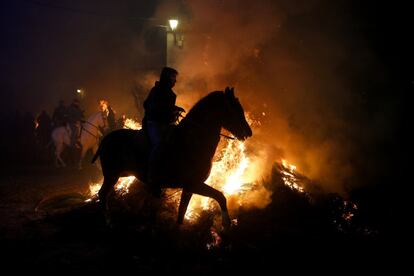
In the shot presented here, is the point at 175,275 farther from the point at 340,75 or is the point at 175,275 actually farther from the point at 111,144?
the point at 340,75

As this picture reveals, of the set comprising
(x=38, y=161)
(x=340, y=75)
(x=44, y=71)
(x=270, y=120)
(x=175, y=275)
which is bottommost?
(x=175, y=275)

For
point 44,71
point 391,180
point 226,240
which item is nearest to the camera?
point 226,240

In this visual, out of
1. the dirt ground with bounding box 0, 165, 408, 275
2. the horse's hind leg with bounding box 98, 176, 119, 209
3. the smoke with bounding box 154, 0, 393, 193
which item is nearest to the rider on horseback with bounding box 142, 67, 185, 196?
the dirt ground with bounding box 0, 165, 408, 275

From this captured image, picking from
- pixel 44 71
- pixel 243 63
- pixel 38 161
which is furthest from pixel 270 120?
pixel 44 71

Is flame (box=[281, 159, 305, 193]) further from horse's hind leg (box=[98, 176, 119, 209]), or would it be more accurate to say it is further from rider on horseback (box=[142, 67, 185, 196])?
horse's hind leg (box=[98, 176, 119, 209])

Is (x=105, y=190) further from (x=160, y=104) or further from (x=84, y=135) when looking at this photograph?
(x=84, y=135)

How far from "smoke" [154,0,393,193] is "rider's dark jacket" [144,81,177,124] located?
4.26m

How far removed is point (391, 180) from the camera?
414 inches

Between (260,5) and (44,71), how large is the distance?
110ft

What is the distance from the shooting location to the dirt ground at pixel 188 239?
595cm

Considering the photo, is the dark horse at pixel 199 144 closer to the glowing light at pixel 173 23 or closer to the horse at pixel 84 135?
the horse at pixel 84 135

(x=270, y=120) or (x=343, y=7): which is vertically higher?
(x=343, y=7)

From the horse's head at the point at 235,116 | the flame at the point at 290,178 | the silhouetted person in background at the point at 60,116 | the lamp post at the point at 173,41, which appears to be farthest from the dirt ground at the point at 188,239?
the lamp post at the point at 173,41

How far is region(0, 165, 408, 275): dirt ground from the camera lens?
5.95m
